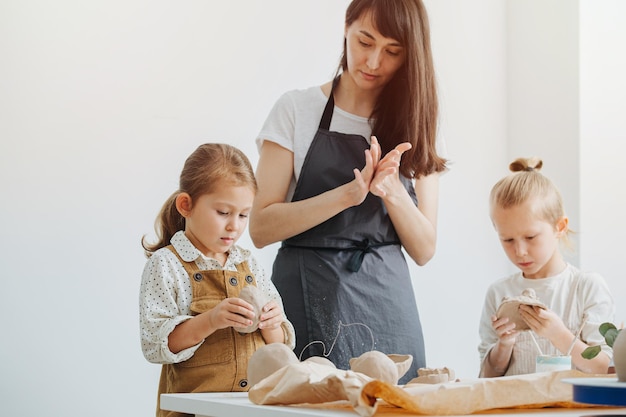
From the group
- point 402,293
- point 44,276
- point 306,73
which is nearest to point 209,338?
point 402,293

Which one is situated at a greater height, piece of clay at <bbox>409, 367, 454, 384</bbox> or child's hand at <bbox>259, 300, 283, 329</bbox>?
child's hand at <bbox>259, 300, 283, 329</bbox>

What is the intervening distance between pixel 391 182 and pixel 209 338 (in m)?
0.65

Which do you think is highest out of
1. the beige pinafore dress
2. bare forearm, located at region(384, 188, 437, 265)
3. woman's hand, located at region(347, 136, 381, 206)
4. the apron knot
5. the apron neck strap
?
the apron neck strap

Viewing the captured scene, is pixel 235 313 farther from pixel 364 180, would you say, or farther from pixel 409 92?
pixel 409 92

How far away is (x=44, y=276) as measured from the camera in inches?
107

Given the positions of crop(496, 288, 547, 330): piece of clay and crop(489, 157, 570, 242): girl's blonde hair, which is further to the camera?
crop(489, 157, 570, 242): girl's blonde hair

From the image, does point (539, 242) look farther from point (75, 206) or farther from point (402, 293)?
point (75, 206)

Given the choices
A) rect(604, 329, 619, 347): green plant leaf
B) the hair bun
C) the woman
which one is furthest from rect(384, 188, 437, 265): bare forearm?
rect(604, 329, 619, 347): green plant leaf

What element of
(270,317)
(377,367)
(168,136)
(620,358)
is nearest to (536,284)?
(270,317)

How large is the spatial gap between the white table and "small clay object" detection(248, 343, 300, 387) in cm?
4

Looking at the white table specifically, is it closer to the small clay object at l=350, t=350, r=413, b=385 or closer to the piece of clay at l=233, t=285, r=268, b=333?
the small clay object at l=350, t=350, r=413, b=385

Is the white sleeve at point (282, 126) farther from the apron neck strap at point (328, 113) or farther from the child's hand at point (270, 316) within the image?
the child's hand at point (270, 316)

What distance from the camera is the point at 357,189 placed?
2.17m

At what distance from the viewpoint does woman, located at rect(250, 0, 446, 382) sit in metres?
2.24
